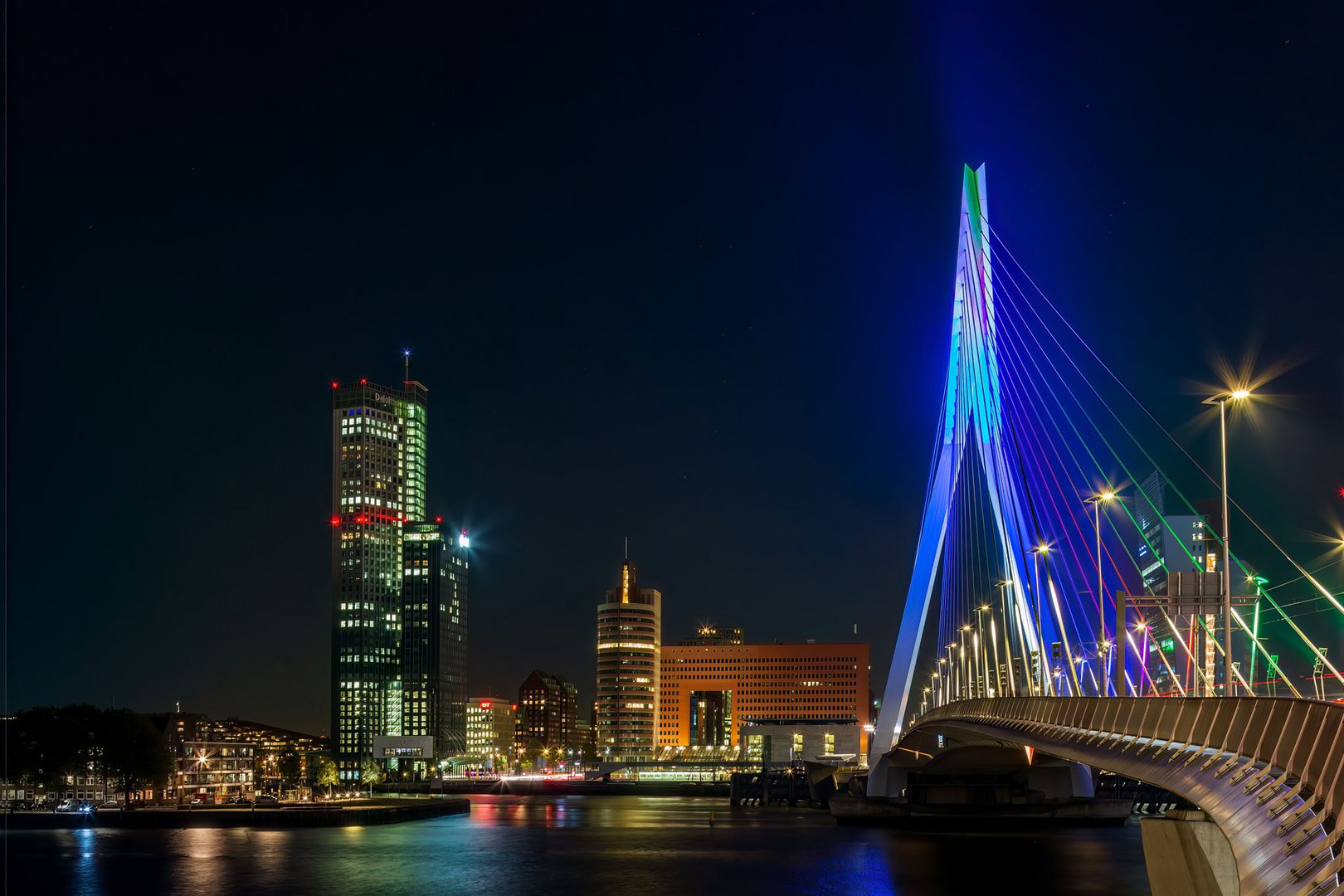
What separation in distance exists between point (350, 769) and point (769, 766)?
67.6 m

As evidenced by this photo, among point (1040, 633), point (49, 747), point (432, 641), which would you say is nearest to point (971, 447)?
point (1040, 633)

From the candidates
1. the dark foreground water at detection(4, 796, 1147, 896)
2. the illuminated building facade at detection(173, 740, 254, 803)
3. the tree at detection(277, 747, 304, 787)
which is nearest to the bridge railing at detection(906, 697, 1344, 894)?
the dark foreground water at detection(4, 796, 1147, 896)

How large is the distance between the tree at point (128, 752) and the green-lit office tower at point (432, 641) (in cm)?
8834

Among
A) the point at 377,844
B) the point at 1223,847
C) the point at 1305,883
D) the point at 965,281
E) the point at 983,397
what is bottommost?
the point at 377,844

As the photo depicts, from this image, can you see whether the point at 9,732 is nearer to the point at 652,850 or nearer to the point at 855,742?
the point at 652,850

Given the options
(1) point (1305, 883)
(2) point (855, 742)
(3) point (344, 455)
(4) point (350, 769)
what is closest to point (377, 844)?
(1) point (1305, 883)

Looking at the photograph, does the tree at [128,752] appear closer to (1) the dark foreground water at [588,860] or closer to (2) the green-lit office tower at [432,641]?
(1) the dark foreground water at [588,860]

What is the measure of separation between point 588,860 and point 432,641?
446 ft

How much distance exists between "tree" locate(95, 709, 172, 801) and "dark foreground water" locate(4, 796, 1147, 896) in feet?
39.0

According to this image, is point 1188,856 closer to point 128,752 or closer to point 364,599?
point 128,752

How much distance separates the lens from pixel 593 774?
17012cm

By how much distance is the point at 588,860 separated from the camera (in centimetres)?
5738

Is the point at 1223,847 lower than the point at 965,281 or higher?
lower

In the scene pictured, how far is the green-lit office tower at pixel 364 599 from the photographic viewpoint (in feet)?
603
